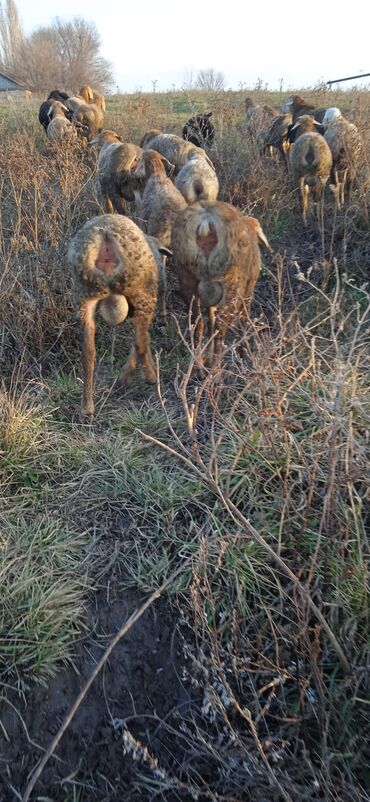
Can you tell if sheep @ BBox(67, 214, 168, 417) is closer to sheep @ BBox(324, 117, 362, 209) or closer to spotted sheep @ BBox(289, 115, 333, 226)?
spotted sheep @ BBox(289, 115, 333, 226)

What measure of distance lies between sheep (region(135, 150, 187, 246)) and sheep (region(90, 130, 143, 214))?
2.45 ft

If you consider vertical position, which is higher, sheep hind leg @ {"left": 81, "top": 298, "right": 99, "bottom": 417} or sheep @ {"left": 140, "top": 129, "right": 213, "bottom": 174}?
sheep @ {"left": 140, "top": 129, "right": 213, "bottom": 174}

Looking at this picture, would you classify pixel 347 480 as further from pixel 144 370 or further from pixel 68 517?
pixel 144 370

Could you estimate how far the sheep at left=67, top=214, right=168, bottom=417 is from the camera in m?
4.47

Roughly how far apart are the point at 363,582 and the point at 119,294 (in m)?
2.81

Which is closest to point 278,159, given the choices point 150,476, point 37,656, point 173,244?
point 173,244

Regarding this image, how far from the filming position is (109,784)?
2863 millimetres

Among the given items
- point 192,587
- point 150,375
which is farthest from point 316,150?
point 192,587

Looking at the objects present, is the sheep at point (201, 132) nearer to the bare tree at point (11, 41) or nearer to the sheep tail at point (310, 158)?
the sheep tail at point (310, 158)

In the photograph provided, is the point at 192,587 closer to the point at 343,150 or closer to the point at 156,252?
the point at 156,252

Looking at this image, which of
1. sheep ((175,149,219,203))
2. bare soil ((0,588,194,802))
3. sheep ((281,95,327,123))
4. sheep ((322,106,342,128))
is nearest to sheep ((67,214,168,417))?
bare soil ((0,588,194,802))

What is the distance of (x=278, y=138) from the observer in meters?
10.6

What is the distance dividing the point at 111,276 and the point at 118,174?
4.01 meters

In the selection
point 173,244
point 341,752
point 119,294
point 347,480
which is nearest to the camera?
point 341,752
